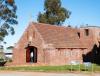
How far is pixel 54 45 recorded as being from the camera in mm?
61938

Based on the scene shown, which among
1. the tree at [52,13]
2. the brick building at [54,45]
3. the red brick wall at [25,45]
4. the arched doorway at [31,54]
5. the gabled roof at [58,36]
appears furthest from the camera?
the tree at [52,13]

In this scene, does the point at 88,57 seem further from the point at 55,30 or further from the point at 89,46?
the point at 55,30

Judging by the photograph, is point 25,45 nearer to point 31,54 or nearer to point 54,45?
point 31,54

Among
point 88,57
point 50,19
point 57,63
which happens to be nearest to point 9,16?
point 57,63

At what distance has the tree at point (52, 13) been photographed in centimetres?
A: 8944

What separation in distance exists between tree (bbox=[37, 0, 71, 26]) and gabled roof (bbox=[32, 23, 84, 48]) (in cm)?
1970

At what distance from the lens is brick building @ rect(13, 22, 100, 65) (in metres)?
61.8

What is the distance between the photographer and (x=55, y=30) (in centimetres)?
6669

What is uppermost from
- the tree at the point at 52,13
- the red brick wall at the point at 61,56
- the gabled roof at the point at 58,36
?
the tree at the point at 52,13

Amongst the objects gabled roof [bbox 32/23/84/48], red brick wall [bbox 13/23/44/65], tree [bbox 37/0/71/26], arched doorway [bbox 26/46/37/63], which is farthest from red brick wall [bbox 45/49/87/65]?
tree [bbox 37/0/71/26]

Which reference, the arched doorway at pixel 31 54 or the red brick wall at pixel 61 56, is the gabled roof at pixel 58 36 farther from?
the arched doorway at pixel 31 54

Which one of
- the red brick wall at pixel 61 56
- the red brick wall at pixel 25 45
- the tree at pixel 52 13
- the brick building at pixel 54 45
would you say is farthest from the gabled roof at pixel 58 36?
the tree at pixel 52 13

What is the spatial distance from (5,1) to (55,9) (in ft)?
88.6

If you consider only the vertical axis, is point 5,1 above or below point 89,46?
above
